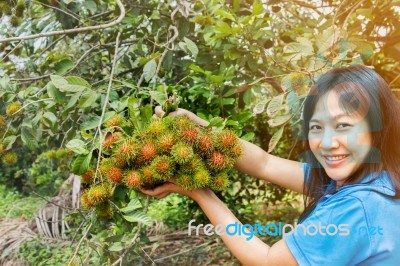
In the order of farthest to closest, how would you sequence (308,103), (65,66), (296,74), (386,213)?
(65,66), (296,74), (308,103), (386,213)

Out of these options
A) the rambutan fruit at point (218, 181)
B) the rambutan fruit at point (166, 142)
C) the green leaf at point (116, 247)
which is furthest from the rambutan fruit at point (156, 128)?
the green leaf at point (116, 247)

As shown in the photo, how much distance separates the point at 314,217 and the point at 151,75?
2.23ft

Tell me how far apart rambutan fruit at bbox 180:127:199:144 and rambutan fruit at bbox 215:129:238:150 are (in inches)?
1.8

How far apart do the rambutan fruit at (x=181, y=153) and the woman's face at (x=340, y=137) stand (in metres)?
0.25

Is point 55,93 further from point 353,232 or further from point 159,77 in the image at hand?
point 353,232

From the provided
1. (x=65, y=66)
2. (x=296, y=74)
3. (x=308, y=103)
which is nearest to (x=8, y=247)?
(x=65, y=66)

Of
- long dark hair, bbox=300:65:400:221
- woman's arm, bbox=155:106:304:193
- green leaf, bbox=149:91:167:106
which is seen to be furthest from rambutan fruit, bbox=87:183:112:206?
long dark hair, bbox=300:65:400:221

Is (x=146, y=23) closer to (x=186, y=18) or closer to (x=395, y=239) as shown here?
(x=186, y=18)

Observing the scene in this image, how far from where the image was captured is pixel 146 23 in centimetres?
206

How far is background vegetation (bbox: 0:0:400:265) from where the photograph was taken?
1223mm

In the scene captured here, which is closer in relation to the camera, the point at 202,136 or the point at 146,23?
the point at 202,136

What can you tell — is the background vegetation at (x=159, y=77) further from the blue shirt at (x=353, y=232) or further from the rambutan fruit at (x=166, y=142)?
the blue shirt at (x=353, y=232)

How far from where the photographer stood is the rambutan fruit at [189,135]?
863mm

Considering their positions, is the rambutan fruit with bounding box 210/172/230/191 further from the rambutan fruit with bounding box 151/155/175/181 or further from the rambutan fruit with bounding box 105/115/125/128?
the rambutan fruit with bounding box 105/115/125/128
